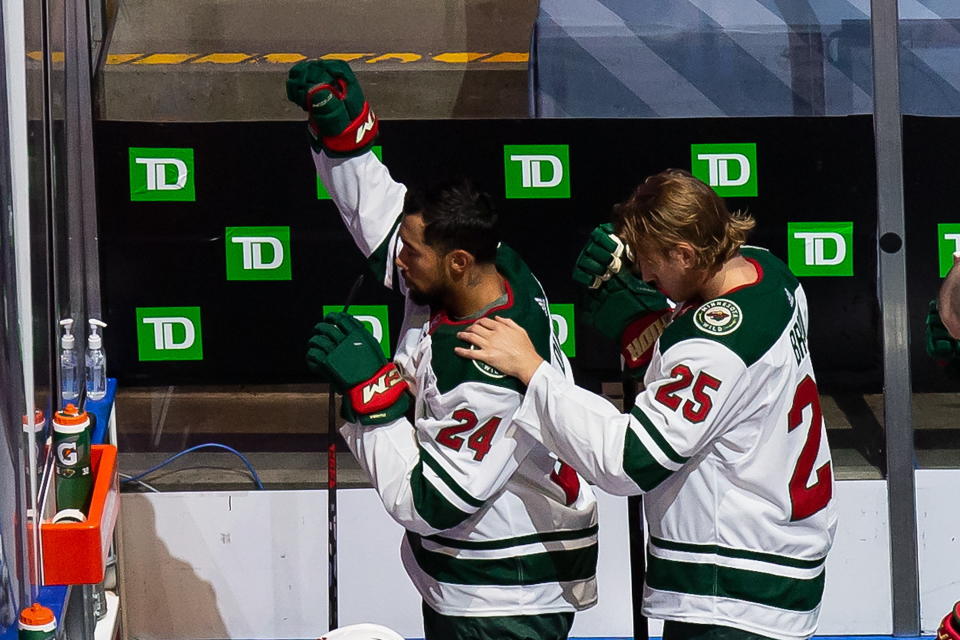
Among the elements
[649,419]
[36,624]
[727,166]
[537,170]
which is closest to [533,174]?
[537,170]

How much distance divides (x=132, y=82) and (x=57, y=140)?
1099 millimetres

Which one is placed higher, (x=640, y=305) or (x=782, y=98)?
(x=782, y=98)

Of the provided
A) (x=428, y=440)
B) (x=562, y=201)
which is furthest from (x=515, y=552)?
(x=562, y=201)

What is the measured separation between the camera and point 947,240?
407cm

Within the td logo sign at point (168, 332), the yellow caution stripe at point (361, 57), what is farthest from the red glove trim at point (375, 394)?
the yellow caution stripe at point (361, 57)

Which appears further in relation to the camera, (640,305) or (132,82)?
(132,82)

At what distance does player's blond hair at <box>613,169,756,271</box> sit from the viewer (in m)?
2.54

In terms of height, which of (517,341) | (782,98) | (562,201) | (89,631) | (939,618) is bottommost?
(939,618)

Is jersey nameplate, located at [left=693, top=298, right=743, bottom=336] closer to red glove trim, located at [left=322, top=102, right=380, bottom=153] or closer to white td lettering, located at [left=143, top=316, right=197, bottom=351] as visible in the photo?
red glove trim, located at [left=322, top=102, right=380, bottom=153]

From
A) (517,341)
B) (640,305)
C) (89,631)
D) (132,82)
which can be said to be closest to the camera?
(517,341)

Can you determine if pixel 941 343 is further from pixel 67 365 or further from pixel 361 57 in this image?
pixel 361 57

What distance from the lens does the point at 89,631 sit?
122 inches

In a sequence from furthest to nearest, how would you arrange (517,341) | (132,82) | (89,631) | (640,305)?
(132,82) < (89,631) < (640,305) < (517,341)

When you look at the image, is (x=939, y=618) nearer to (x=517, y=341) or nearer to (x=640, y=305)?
(x=640, y=305)
